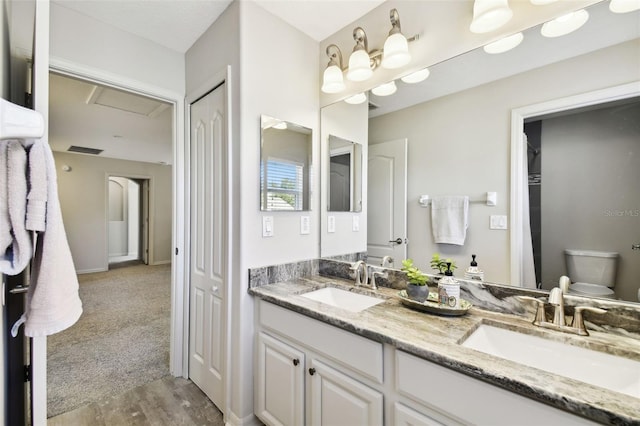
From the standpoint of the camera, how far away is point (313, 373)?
50.7 inches

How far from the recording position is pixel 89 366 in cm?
228

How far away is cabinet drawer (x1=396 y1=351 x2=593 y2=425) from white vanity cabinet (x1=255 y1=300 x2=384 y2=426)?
0.13 metres

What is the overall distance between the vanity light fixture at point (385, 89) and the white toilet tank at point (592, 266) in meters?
1.17

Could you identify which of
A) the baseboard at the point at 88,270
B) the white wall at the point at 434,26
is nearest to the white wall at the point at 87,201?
the baseboard at the point at 88,270

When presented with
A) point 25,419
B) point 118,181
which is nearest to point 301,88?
point 25,419

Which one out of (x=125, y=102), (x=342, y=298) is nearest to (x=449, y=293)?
(x=342, y=298)

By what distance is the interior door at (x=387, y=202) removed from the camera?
1.71 metres

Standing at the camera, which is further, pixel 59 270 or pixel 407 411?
pixel 407 411

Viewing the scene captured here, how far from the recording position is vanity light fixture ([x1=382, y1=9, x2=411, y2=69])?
147 cm

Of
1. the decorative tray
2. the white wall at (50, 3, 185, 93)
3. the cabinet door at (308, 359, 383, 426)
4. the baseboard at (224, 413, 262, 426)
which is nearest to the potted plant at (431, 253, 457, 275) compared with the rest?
the decorative tray

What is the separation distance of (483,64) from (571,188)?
0.69 m

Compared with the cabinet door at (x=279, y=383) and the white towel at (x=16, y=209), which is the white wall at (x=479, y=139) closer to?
the cabinet door at (x=279, y=383)

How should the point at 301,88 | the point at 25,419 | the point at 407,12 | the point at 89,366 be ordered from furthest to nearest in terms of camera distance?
1. the point at 89,366
2. the point at 301,88
3. the point at 407,12
4. the point at 25,419

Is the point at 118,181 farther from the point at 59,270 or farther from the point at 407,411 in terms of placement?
the point at 407,411
